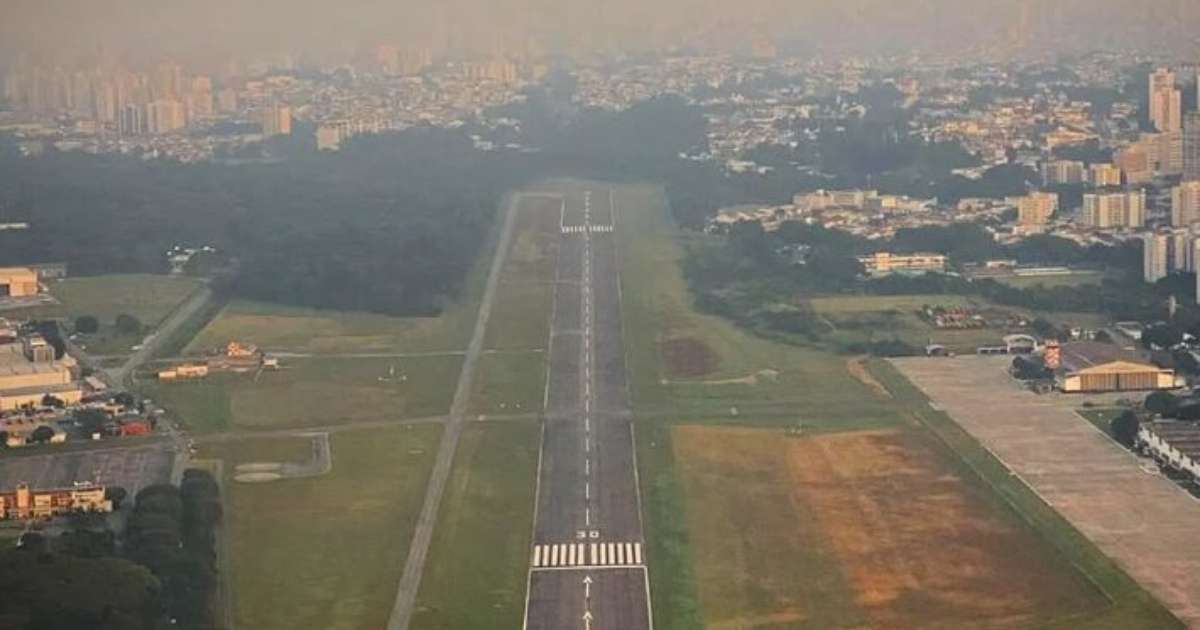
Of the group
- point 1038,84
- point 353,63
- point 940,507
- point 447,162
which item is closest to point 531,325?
point 940,507

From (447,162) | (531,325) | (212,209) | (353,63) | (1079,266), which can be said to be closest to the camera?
(531,325)

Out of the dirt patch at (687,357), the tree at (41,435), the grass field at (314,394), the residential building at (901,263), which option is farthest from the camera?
the residential building at (901,263)

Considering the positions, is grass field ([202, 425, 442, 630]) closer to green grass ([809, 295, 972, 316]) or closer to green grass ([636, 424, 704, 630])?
green grass ([636, 424, 704, 630])

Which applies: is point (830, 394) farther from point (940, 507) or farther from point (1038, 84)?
point (1038, 84)

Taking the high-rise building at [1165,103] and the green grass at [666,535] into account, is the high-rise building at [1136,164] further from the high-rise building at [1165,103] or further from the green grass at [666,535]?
the green grass at [666,535]

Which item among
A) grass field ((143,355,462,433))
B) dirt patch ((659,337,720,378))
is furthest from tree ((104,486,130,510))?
dirt patch ((659,337,720,378))

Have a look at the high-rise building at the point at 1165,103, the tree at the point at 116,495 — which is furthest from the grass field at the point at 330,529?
the high-rise building at the point at 1165,103

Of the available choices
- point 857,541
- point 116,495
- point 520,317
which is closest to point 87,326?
point 520,317
